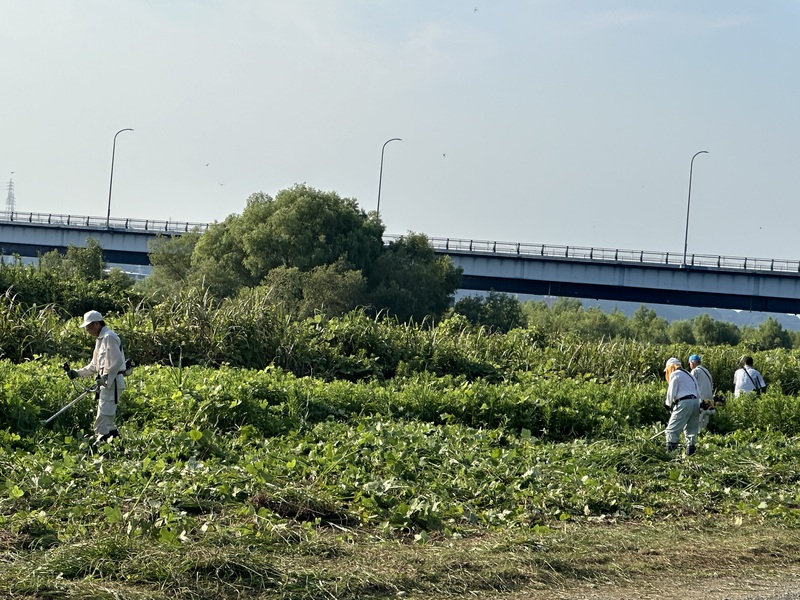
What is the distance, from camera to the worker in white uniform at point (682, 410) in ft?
47.3

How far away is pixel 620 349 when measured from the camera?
26922 millimetres

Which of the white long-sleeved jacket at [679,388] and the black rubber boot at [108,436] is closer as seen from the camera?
the black rubber boot at [108,436]

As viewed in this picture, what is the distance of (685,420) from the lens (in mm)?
14438

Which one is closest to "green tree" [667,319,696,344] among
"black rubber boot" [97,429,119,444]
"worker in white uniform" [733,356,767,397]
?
"worker in white uniform" [733,356,767,397]

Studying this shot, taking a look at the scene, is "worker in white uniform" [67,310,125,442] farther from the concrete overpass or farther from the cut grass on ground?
the concrete overpass

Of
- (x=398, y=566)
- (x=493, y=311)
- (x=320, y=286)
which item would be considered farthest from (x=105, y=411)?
(x=493, y=311)

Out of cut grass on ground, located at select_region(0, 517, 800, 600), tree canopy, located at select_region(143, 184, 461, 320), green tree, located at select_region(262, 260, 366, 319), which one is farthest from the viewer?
tree canopy, located at select_region(143, 184, 461, 320)

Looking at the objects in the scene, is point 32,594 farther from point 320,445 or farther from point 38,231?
point 38,231

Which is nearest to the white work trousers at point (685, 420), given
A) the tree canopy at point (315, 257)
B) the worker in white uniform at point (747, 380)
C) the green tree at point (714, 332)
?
the worker in white uniform at point (747, 380)

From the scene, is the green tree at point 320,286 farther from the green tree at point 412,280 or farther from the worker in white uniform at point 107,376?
the worker in white uniform at point 107,376

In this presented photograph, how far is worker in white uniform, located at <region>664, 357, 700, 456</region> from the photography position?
14.4 meters

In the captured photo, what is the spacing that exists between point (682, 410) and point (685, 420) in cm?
16

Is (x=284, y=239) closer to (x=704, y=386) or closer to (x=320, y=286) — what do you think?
(x=320, y=286)

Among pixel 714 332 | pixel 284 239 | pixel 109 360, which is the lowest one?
pixel 109 360
